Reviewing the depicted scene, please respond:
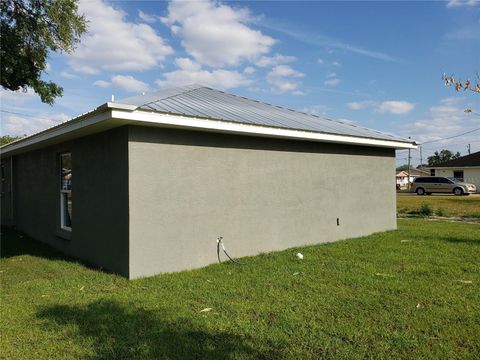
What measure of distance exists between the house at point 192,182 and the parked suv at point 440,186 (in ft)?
88.4

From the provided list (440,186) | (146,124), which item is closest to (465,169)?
(440,186)

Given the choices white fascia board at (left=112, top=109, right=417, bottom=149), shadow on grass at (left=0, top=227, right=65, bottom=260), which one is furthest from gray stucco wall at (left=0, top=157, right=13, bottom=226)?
white fascia board at (left=112, top=109, right=417, bottom=149)

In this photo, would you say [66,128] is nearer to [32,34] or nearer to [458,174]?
[32,34]

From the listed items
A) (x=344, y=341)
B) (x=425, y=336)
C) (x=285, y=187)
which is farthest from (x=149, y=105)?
(x=425, y=336)

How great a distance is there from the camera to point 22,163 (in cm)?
1312

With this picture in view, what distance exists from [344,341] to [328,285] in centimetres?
195

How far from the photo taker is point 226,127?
742cm

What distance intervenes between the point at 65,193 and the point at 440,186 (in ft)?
110

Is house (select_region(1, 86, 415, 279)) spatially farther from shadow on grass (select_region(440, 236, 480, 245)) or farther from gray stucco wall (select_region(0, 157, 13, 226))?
gray stucco wall (select_region(0, 157, 13, 226))

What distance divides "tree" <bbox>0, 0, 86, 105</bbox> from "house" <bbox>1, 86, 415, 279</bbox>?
1.75 metres

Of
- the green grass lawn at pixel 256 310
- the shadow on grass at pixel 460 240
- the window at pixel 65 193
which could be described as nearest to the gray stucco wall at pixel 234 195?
the green grass lawn at pixel 256 310

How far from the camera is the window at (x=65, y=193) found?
959cm

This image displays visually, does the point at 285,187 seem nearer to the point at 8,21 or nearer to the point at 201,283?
the point at 201,283

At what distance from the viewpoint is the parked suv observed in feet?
114
